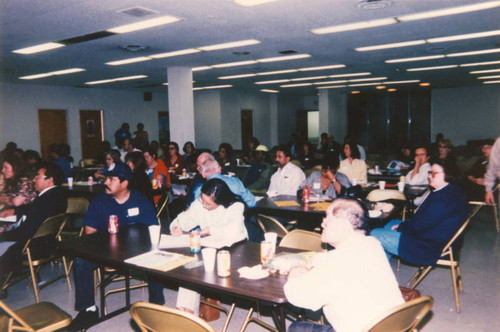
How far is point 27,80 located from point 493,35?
11.3 m

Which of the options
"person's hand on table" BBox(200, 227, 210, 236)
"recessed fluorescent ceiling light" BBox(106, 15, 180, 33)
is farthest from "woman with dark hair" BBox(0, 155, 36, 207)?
"recessed fluorescent ceiling light" BBox(106, 15, 180, 33)

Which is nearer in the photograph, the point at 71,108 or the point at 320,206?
the point at 320,206

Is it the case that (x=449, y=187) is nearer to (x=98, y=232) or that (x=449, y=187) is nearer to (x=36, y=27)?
(x=98, y=232)

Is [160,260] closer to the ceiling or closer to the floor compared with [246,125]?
closer to the floor

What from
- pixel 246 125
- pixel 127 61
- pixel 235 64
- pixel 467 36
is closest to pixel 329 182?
pixel 467 36

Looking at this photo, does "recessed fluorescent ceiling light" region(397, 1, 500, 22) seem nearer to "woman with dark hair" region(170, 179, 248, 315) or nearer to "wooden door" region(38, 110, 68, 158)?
"woman with dark hair" region(170, 179, 248, 315)

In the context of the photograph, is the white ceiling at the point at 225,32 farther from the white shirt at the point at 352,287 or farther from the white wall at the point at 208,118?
the white wall at the point at 208,118

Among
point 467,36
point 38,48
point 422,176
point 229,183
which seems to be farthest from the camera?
point 38,48

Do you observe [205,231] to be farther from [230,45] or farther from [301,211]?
[230,45]

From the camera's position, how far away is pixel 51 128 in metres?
12.1

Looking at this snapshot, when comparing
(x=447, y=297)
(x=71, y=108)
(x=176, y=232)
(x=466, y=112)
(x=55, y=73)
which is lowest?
(x=447, y=297)

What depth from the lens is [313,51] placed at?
7.39m

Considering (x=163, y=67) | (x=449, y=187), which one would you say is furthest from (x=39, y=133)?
(x=449, y=187)

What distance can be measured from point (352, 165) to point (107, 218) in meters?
4.17
